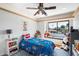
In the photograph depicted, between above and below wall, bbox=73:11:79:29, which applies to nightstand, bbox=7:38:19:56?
below

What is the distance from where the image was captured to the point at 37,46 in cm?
161

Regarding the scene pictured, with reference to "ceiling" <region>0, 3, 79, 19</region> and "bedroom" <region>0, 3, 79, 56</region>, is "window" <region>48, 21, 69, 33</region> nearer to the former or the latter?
"bedroom" <region>0, 3, 79, 56</region>

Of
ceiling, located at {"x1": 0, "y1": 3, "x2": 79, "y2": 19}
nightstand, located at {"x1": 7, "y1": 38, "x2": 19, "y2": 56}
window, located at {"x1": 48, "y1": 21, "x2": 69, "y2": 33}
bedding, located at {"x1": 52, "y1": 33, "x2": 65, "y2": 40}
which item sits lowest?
nightstand, located at {"x1": 7, "y1": 38, "x2": 19, "y2": 56}

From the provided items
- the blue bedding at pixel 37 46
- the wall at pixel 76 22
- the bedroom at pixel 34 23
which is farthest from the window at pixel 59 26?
the blue bedding at pixel 37 46

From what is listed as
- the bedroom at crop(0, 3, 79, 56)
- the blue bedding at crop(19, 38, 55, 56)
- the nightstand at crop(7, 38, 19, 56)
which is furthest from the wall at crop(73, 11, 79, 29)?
the nightstand at crop(7, 38, 19, 56)

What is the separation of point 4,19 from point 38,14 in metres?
0.63

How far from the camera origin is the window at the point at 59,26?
1639mm

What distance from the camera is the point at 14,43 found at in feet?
5.53

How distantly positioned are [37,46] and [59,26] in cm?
57

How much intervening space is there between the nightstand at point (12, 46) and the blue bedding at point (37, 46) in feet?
0.31

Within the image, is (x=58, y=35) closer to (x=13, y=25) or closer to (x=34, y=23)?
(x=34, y=23)

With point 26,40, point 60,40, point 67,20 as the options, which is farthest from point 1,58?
point 67,20

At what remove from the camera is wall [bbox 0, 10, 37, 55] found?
5.24 feet

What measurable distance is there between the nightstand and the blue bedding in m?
0.09
